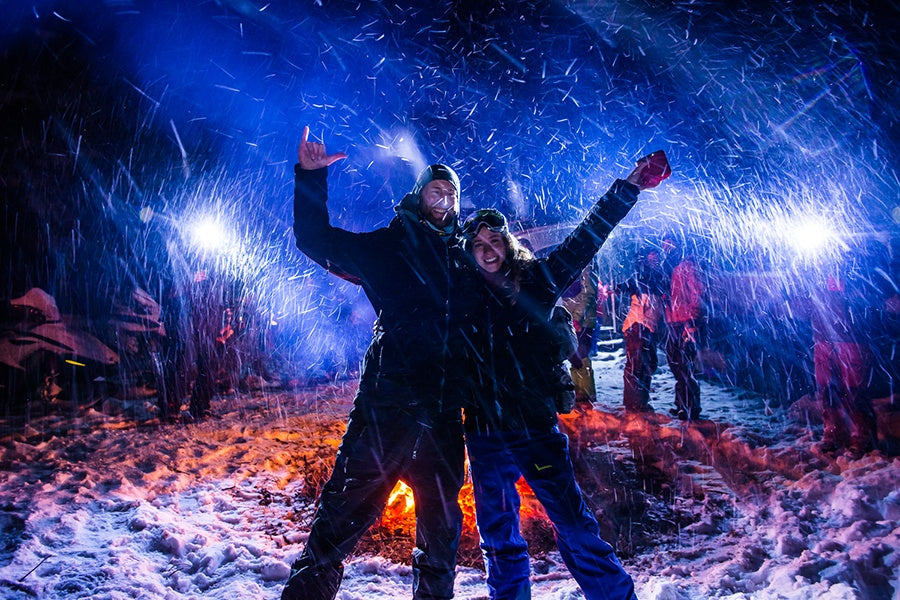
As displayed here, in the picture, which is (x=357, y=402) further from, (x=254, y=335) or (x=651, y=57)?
(x=254, y=335)

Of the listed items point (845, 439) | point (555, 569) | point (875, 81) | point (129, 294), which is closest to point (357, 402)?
point (555, 569)

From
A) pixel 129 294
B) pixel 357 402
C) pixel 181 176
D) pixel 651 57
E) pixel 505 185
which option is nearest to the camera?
pixel 357 402

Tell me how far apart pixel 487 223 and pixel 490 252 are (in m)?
0.20

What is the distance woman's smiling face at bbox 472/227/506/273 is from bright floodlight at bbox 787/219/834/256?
10.1 meters

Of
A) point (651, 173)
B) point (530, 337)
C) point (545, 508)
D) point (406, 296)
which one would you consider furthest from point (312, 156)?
point (545, 508)

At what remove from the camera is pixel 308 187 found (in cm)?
229

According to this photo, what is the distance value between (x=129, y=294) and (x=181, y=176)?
4284mm

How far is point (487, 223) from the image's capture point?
2.51 meters

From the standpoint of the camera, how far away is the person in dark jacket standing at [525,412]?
2.10 meters

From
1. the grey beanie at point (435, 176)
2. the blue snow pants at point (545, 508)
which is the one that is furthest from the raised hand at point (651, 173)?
the blue snow pants at point (545, 508)

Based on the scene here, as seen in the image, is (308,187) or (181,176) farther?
(181,176)

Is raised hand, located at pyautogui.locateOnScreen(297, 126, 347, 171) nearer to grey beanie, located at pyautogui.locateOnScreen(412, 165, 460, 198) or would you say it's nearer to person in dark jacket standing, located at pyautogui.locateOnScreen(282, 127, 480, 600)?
person in dark jacket standing, located at pyautogui.locateOnScreen(282, 127, 480, 600)

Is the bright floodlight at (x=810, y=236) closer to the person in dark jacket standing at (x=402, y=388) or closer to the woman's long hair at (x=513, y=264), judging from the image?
the woman's long hair at (x=513, y=264)

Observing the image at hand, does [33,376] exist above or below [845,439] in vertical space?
above
